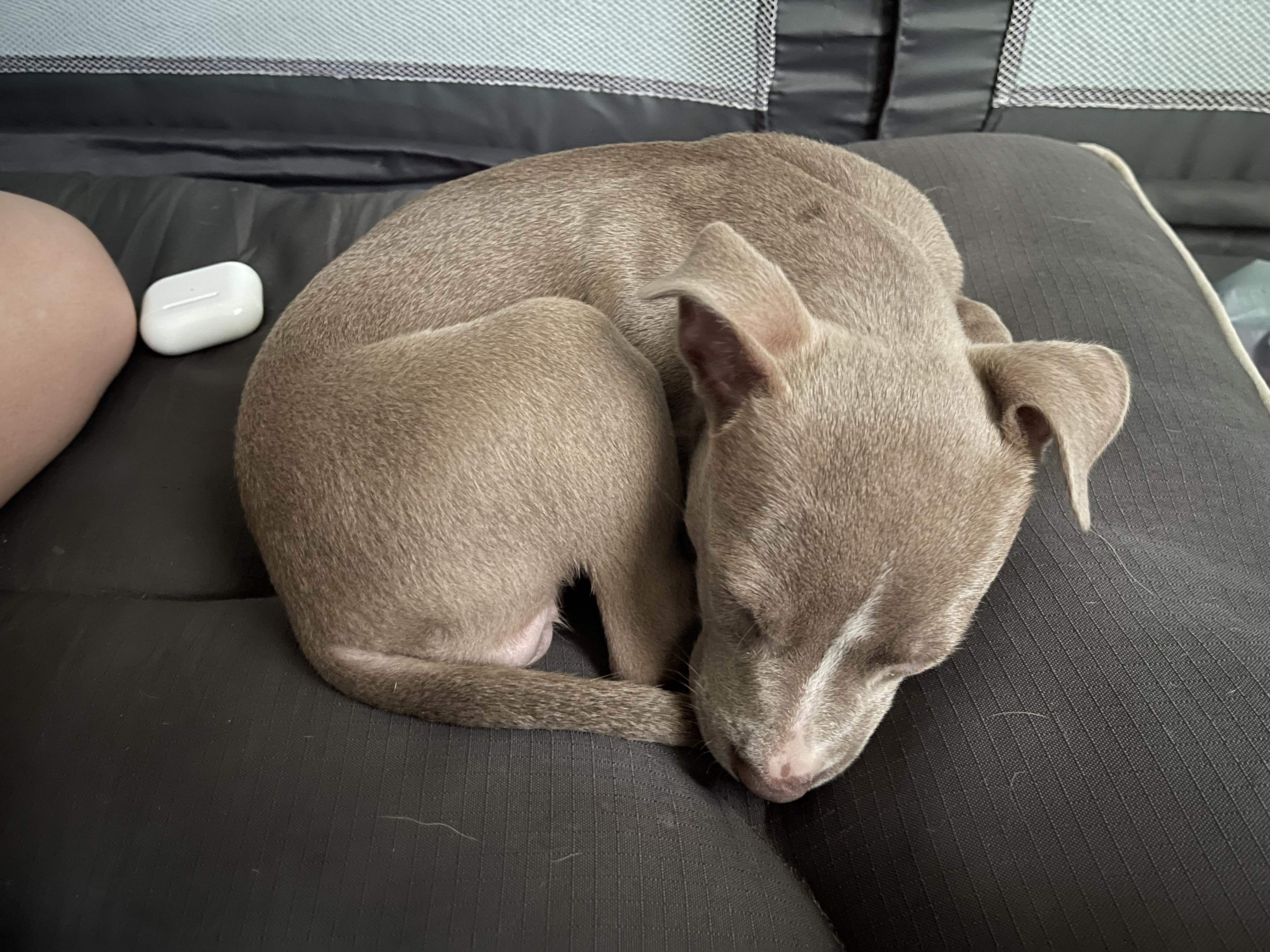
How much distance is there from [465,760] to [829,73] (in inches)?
103

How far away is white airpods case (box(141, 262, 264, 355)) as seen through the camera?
2.35m

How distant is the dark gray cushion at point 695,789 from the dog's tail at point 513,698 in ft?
0.11

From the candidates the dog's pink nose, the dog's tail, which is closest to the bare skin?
the dog's tail

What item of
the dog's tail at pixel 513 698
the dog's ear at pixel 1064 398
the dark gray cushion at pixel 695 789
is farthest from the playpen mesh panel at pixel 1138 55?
the dog's tail at pixel 513 698

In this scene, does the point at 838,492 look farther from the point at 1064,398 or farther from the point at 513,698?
the point at 513,698

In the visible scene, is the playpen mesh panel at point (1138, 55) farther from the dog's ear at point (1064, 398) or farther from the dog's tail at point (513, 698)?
the dog's tail at point (513, 698)

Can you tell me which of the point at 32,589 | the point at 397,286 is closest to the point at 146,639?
the point at 32,589

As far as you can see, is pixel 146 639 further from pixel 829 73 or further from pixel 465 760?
pixel 829 73

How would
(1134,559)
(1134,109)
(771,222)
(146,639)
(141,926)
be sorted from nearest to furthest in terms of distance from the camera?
1. (141,926)
2. (1134,559)
3. (146,639)
4. (771,222)
5. (1134,109)

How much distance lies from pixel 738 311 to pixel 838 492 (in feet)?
1.06

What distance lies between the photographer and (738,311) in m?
1.32

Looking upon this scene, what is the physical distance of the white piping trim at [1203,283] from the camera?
6.54 feet

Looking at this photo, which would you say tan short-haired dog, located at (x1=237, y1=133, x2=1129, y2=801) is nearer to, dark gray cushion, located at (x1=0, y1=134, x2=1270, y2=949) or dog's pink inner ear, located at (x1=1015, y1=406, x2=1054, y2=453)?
dog's pink inner ear, located at (x1=1015, y1=406, x2=1054, y2=453)

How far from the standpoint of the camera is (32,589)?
6.13ft
